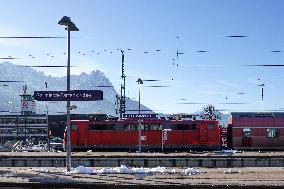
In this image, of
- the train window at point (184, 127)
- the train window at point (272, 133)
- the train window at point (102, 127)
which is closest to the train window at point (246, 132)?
the train window at point (272, 133)

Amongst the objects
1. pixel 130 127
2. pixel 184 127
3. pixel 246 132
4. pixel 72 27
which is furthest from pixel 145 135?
pixel 72 27

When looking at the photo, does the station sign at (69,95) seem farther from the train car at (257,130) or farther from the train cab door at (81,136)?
the train car at (257,130)

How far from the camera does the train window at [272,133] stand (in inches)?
1641

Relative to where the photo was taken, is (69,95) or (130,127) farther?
(130,127)

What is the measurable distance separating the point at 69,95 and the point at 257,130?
25930 mm

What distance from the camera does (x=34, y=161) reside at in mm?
27078

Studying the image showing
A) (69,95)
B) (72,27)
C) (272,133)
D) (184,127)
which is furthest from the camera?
(272,133)

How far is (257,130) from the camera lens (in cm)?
Result: 4178

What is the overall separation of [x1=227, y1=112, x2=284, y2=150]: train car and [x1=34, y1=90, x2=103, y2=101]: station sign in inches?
963

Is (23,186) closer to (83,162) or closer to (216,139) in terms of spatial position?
(83,162)

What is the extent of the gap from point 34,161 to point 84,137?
14.0 meters

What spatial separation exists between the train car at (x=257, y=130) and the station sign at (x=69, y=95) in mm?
24471

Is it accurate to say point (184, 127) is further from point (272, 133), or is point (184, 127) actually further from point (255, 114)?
point (272, 133)

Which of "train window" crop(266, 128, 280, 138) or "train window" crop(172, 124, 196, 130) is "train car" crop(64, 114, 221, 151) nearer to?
"train window" crop(172, 124, 196, 130)
